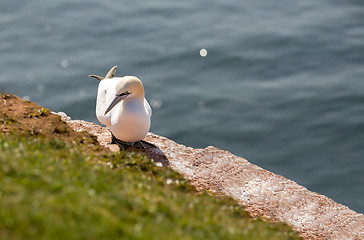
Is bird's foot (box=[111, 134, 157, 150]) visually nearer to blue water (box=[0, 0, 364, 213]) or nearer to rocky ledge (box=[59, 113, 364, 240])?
rocky ledge (box=[59, 113, 364, 240])

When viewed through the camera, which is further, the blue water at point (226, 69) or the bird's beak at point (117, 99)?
the blue water at point (226, 69)

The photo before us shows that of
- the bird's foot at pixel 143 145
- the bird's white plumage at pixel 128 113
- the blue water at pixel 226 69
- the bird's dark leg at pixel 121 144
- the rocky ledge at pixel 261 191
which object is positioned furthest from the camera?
the blue water at pixel 226 69

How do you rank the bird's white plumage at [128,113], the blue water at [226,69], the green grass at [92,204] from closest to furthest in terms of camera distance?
the green grass at [92,204] < the bird's white plumage at [128,113] < the blue water at [226,69]

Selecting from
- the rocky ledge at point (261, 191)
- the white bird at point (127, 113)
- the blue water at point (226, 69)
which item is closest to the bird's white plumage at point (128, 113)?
the white bird at point (127, 113)

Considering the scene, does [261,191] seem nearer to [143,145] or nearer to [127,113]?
[143,145]

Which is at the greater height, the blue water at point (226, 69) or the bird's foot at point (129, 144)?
the bird's foot at point (129, 144)

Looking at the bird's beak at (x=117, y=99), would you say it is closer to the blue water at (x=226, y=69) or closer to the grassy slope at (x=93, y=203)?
the grassy slope at (x=93, y=203)

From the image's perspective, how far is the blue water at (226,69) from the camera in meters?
15.1

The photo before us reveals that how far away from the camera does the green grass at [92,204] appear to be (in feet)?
17.1

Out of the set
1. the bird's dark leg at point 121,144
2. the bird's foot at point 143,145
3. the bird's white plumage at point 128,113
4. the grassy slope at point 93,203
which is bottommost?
the bird's foot at point 143,145

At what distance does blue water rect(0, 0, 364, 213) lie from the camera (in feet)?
49.5

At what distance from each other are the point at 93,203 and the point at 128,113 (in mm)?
4504

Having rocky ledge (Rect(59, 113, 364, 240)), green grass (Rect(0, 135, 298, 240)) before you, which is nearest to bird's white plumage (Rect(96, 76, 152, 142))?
rocky ledge (Rect(59, 113, 364, 240))

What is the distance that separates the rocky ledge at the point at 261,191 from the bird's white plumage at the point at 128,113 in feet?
1.31
